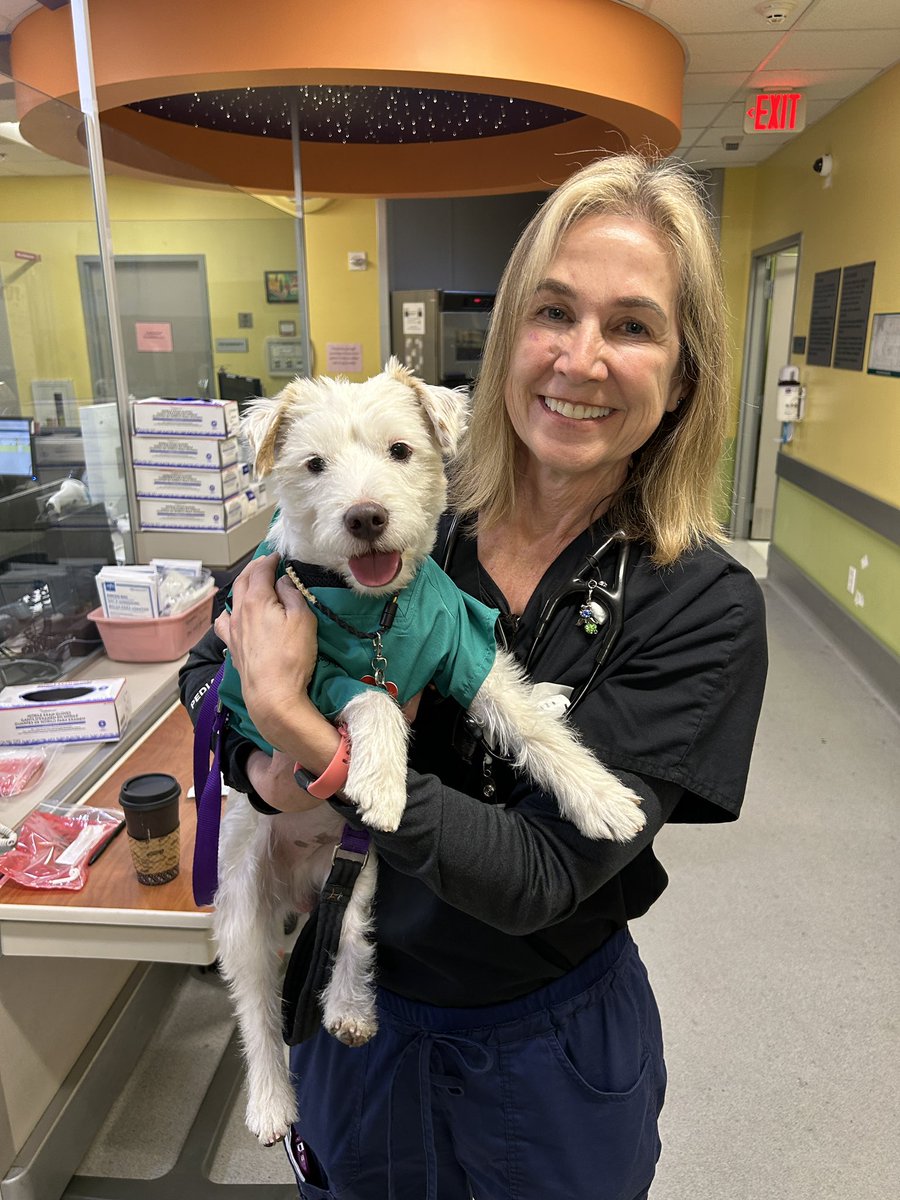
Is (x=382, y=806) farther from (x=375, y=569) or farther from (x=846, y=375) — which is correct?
(x=846, y=375)

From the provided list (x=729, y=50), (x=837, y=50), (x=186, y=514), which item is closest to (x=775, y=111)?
(x=837, y=50)

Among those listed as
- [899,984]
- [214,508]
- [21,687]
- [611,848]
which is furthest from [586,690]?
[899,984]

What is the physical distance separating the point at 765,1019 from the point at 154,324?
3.21 m

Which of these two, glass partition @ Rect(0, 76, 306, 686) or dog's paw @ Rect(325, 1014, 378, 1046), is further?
glass partition @ Rect(0, 76, 306, 686)

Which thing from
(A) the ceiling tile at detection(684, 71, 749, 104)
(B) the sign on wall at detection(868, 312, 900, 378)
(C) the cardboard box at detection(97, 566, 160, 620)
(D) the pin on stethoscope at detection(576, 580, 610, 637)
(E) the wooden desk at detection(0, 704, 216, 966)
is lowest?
(E) the wooden desk at detection(0, 704, 216, 966)

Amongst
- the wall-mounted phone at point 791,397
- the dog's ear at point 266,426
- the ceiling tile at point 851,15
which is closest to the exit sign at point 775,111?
the ceiling tile at point 851,15

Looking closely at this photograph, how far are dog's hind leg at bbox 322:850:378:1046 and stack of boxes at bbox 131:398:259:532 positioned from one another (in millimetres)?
1717

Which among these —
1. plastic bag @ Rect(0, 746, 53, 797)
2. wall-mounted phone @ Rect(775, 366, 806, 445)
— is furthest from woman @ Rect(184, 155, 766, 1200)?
wall-mounted phone @ Rect(775, 366, 806, 445)

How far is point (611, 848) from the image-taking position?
923 millimetres

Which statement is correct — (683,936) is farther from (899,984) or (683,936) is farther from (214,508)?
(214,508)

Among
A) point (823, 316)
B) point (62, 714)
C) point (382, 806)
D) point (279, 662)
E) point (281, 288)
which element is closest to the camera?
point (382, 806)

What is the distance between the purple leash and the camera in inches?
46.2

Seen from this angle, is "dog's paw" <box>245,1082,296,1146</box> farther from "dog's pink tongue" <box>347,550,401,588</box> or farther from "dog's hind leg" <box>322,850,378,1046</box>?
"dog's pink tongue" <box>347,550,401,588</box>

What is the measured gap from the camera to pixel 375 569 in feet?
3.48
